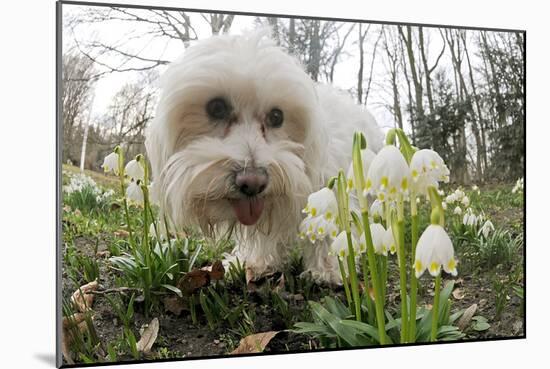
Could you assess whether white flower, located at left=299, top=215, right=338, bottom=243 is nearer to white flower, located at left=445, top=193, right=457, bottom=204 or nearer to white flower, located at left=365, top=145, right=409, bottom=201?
white flower, located at left=365, top=145, right=409, bottom=201

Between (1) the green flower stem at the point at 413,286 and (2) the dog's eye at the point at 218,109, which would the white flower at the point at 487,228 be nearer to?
(1) the green flower stem at the point at 413,286

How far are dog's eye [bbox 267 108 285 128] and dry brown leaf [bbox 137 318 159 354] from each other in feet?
2.77

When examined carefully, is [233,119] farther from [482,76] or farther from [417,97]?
[482,76]

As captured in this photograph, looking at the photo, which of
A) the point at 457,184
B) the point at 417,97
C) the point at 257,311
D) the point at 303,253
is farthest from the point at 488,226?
the point at 257,311

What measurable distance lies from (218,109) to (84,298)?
2.76 feet

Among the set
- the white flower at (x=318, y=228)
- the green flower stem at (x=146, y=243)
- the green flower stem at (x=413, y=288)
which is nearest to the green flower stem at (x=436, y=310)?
the green flower stem at (x=413, y=288)

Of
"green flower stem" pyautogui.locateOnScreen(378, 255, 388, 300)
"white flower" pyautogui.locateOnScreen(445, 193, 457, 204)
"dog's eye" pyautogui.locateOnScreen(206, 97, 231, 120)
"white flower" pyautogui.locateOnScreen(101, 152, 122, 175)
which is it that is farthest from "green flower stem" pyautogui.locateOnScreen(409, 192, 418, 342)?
"white flower" pyautogui.locateOnScreen(101, 152, 122, 175)

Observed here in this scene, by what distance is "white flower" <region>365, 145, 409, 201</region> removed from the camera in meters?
2.77

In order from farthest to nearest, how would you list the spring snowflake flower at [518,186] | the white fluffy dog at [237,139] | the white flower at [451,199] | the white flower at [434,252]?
the spring snowflake flower at [518,186], the white flower at [451,199], the white fluffy dog at [237,139], the white flower at [434,252]

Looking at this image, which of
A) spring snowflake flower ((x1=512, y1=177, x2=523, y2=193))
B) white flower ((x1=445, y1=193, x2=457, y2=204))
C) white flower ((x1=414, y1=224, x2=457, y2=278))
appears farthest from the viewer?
spring snowflake flower ((x1=512, y1=177, x2=523, y2=193))

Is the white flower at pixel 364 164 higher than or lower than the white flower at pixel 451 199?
higher

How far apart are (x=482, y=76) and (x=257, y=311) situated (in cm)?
142

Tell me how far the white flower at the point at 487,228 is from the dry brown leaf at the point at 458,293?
0.87 ft

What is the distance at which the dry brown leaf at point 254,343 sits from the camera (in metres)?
3.05
